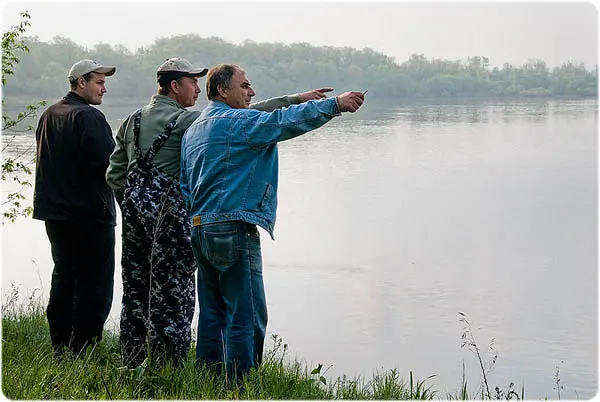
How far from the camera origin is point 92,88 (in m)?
4.53

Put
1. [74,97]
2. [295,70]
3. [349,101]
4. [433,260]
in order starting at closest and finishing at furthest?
[349,101] → [74,97] → [433,260] → [295,70]

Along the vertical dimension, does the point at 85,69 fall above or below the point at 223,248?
above

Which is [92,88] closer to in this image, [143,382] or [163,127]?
[163,127]

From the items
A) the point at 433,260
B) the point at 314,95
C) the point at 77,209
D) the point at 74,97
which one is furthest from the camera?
the point at 433,260

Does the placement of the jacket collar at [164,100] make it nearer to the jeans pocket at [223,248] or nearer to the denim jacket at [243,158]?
the denim jacket at [243,158]

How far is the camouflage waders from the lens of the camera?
4070 mm

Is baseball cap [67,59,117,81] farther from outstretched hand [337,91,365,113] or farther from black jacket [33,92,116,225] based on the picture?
outstretched hand [337,91,365,113]

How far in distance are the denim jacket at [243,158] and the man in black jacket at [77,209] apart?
2.52ft

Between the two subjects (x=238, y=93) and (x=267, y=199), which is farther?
(x=238, y=93)

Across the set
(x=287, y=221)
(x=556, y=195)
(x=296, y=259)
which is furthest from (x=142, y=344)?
(x=556, y=195)

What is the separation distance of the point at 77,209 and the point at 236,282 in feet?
3.39

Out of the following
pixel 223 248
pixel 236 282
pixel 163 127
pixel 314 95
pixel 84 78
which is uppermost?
pixel 84 78

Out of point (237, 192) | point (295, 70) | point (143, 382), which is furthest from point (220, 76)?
point (295, 70)

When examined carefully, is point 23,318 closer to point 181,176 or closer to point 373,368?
point 181,176
